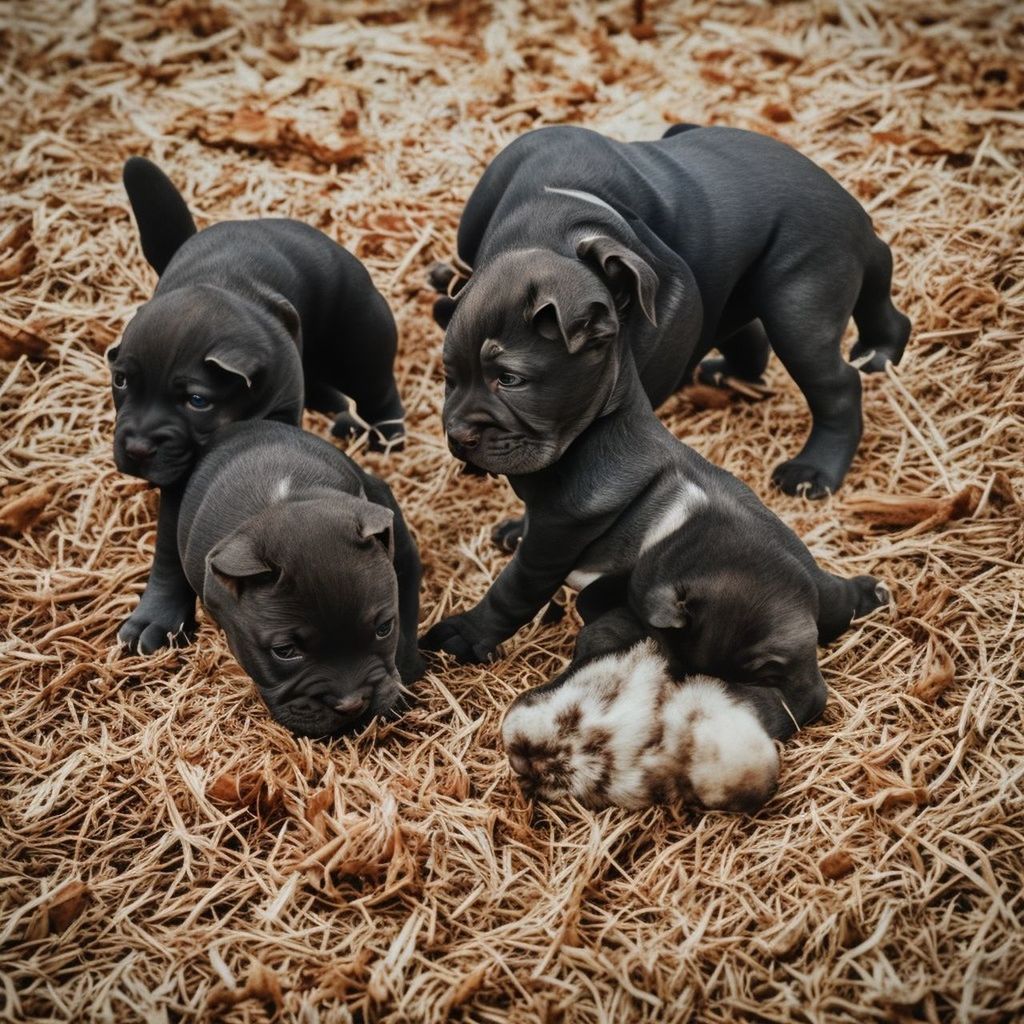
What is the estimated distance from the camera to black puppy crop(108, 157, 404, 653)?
15.9ft

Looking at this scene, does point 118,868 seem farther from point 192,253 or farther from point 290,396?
point 192,253

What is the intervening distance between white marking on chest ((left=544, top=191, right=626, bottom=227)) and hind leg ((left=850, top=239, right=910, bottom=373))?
1.78 meters

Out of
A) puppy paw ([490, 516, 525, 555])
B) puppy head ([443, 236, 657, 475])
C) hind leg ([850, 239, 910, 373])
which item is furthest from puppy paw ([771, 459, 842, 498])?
puppy head ([443, 236, 657, 475])

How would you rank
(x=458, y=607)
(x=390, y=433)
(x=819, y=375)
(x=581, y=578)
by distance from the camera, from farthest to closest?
(x=390, y=433)
(x=819, y=375)
(x=458, y=607)
(x=581, y=578)

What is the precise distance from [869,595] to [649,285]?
1.82m

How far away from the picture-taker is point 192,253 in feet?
18.2

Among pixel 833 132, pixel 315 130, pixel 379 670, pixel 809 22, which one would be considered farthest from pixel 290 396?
pixel 809 22

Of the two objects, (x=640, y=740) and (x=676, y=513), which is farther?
(x=676, y=513)

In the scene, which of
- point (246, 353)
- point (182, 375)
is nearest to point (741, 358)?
point (246, 353)

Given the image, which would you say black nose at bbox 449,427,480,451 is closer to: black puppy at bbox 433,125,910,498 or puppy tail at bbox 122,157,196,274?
black puppy at bbox 433,125,910,498

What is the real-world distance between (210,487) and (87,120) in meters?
4.73

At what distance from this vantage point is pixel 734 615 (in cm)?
422

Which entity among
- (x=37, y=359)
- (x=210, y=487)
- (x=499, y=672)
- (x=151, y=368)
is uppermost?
(x=151, y=368)

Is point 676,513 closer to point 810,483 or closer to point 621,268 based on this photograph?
point 621,268
